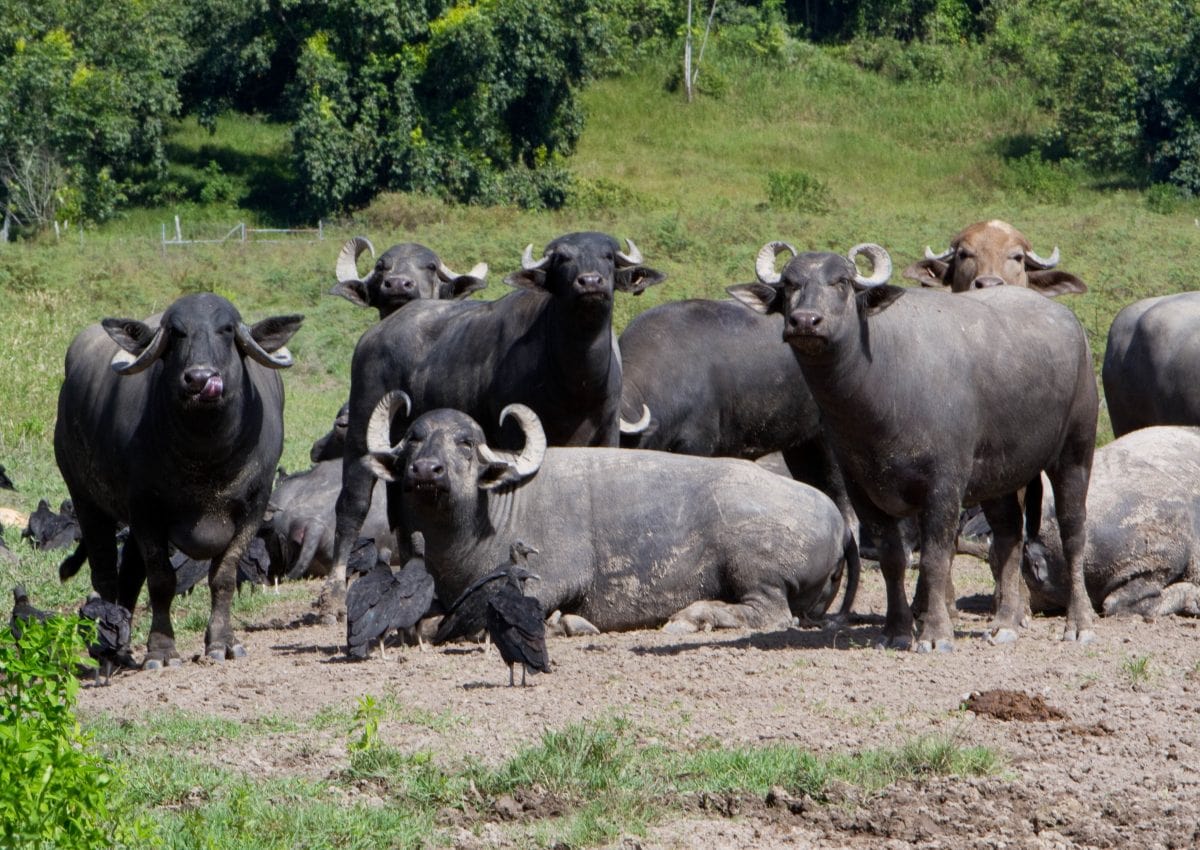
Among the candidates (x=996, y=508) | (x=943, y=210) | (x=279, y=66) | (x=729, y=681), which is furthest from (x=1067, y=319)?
(x=279, y=66)

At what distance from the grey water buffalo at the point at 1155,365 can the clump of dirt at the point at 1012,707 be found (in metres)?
8.22

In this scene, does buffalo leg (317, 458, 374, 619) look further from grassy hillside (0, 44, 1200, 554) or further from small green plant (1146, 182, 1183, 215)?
small green plant (1146, 182, 1183, 215)

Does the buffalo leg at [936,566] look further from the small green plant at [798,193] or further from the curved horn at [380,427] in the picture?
the small green plant at [798,193]

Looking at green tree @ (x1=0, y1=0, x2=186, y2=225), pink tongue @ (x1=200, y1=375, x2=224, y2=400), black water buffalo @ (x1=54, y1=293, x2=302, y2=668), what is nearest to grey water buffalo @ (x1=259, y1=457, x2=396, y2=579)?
black water buffalo @ (x1=54, y1=293, x2=302, y2=668)

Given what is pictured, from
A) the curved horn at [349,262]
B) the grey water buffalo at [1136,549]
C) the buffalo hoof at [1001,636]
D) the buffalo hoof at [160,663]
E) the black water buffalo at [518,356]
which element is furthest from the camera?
the curved horn at [349,262]

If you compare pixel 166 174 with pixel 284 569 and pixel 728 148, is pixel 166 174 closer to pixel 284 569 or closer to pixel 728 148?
pixel 728 148

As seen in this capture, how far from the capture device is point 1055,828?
5.83m

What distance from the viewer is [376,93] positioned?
54.2 meters

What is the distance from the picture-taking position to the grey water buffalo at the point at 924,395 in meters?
9.12

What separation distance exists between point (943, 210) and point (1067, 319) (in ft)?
140

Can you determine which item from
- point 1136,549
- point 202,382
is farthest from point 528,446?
point 1136,549

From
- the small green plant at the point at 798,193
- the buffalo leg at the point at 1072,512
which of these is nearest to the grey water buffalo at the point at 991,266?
the buffalo leg at the point at 1072,512

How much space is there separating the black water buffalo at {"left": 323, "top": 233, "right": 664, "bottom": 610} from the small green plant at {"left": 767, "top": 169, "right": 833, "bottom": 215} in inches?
1537

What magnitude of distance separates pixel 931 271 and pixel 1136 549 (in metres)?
3.39
